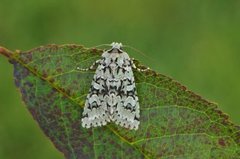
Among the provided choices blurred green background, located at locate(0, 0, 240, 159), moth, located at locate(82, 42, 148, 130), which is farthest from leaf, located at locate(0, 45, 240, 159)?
blurred green background, located at locate(0, 0, 240, 159)

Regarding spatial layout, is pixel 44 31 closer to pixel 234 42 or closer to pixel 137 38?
pixel 137 38

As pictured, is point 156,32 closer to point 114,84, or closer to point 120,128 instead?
point 114,84

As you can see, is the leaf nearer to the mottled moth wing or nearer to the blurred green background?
the mottled moth wing

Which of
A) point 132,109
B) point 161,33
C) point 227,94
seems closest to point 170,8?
point 161,33

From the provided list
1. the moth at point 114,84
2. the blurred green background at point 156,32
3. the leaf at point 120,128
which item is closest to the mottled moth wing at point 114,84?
the moth at point 114,84

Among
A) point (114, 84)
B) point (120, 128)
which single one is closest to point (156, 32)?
point (114, 84)

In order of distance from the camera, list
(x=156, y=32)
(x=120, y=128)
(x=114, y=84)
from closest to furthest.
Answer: (x=120, y=128), (x=114, y=84), (x=156, y=32)
